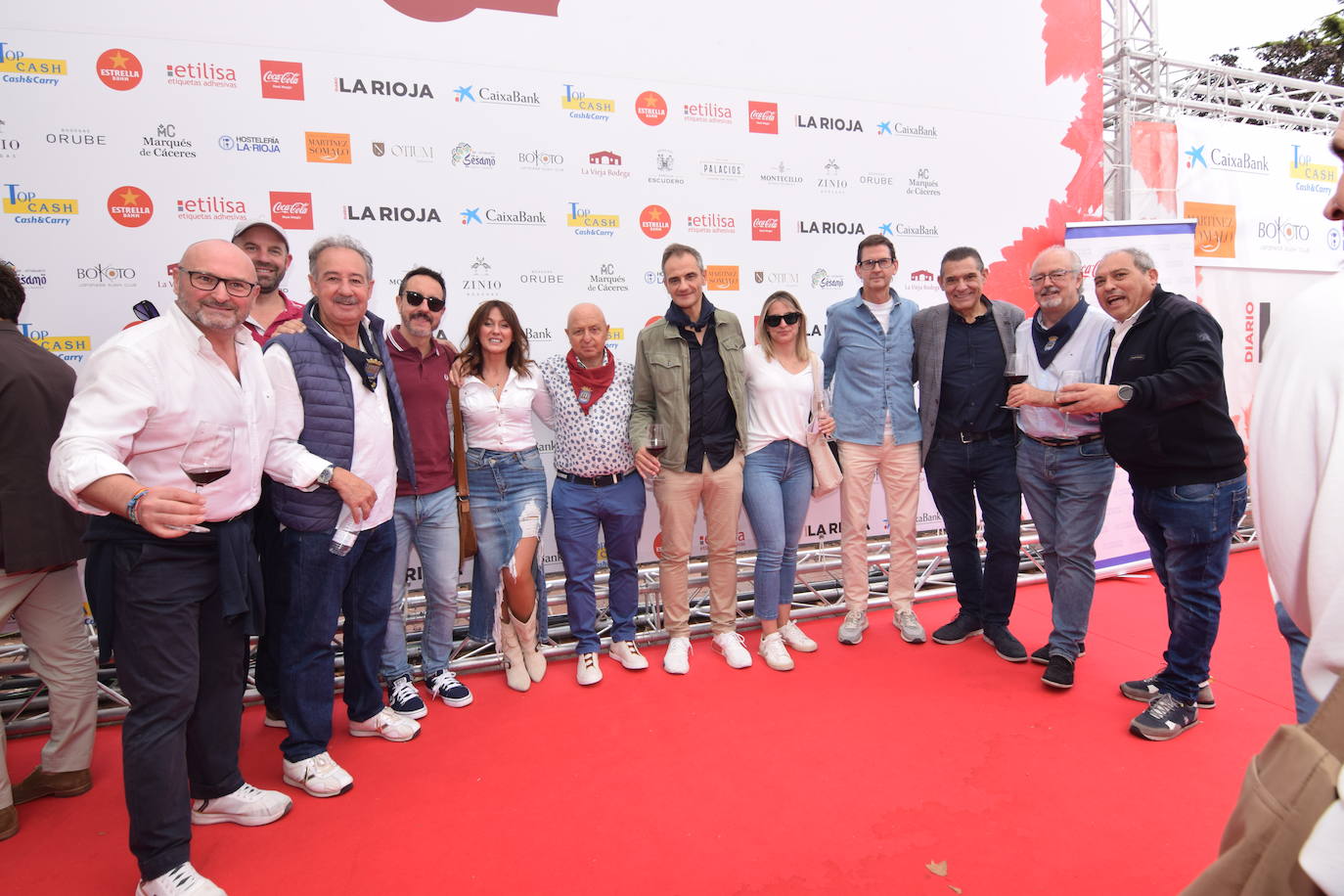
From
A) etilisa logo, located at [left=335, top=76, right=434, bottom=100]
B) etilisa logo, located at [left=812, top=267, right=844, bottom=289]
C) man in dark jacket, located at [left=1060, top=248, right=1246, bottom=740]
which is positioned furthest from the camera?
etilisa logo, located at [left=812, top=267, right=844, bottom=289]

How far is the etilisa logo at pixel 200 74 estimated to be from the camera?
3.20m

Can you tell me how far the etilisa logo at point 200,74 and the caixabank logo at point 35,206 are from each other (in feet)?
2.38

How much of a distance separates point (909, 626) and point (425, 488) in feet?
8.23

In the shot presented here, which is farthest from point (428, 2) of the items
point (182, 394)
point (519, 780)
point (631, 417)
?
point (519, 780)

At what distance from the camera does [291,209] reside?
11.1ft

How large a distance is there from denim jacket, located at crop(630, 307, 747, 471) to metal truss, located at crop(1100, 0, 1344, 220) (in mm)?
3723

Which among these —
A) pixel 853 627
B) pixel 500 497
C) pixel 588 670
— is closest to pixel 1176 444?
pixel 853 627

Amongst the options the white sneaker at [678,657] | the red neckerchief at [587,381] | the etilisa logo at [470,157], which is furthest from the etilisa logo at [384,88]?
the white sneaker at [678,657]

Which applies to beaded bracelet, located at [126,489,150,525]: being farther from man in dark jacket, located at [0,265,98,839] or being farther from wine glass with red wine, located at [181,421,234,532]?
man in dark jacket, located at [0,265,98,839]

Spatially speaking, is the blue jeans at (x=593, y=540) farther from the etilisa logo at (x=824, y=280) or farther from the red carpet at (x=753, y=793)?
the etilisa logo at (x=824, y=280)

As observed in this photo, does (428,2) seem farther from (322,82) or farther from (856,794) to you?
(856,794)

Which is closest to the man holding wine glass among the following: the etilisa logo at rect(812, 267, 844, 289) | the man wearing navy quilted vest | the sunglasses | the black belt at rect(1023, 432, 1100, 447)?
the black belt at rect(1023, 432, 1100, 447)

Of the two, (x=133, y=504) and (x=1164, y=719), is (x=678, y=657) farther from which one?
(x=133, y=504)

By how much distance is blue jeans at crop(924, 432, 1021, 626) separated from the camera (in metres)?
3.33
